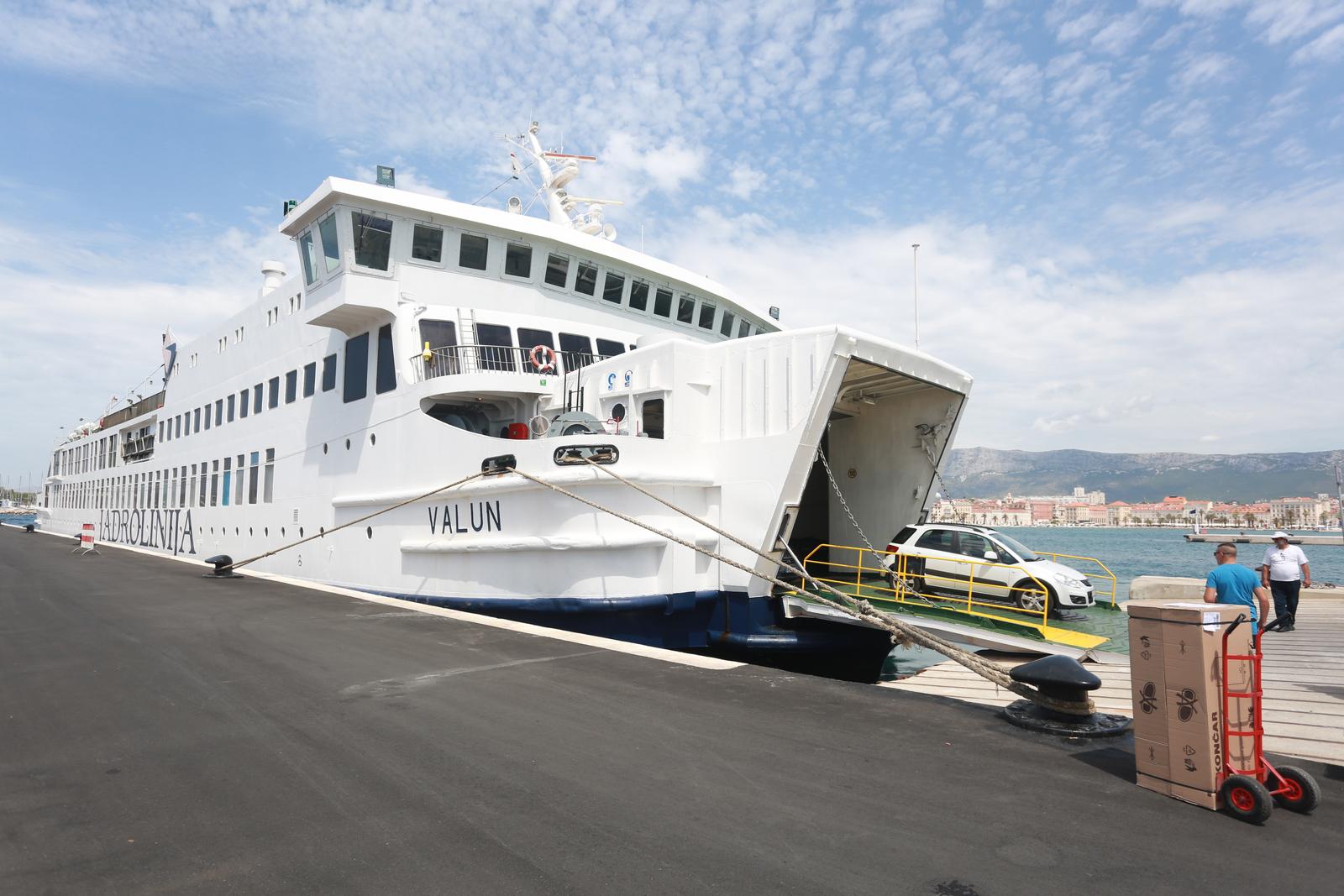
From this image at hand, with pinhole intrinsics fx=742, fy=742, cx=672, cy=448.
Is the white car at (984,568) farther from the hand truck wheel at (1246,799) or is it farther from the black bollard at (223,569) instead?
the black bollard at (223,569)

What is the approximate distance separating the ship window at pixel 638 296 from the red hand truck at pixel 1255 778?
42.9ft

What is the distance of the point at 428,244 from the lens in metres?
13.9

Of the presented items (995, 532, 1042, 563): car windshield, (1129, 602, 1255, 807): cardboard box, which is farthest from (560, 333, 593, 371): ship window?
(1129, 602, 1255, 807): cardboard box

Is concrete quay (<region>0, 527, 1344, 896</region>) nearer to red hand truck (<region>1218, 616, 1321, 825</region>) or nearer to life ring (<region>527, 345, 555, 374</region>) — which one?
red hand truck (<region>1218, 616, 1321, 825</region>)

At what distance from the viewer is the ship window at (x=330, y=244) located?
13844 mm

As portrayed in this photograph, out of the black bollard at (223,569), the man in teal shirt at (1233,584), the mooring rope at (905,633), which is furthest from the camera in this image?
the black bollard at (223,569)

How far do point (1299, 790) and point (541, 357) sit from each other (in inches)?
430

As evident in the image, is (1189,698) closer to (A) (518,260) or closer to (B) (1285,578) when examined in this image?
(B) (1285,578)

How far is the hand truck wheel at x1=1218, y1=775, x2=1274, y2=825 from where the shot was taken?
11.6 feet

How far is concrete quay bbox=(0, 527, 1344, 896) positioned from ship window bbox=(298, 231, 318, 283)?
967cm

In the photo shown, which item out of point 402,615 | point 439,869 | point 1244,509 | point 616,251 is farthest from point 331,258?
point 1244,509

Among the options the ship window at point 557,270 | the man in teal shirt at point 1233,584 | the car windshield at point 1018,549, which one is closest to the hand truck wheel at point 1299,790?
the man in teal shirt at point 1233,584

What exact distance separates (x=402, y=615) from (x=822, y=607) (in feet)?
18.7

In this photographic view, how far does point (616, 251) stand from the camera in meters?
15.0
